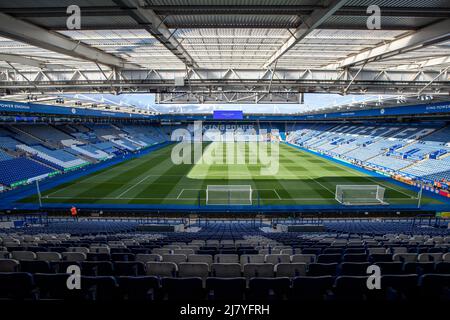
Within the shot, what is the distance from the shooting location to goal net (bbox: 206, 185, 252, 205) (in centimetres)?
1991

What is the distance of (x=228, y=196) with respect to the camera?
809 inches

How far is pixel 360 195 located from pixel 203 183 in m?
14.2

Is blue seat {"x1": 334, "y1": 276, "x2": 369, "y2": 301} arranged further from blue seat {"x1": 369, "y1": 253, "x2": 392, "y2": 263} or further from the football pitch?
the football pitch

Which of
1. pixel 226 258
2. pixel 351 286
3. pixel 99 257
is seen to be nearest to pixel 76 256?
pixel 99 257

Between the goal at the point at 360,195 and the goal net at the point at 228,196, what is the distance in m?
7.38

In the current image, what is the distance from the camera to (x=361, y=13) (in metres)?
5.15

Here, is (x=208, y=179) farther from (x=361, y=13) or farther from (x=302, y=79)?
(x=361, y=13)

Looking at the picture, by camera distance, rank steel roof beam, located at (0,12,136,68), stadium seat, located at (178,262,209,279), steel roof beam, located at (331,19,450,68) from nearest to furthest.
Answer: stadium seat, located at (178,262,209,279) → steel roof beam, located at (0,12,136,68) → steel roof beam, located at (331,19,450,68)

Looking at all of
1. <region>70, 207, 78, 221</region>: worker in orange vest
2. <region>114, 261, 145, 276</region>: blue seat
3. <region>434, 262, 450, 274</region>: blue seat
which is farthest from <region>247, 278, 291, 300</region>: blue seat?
<region>70, 207, 78, 221</region>: worker in orange vest

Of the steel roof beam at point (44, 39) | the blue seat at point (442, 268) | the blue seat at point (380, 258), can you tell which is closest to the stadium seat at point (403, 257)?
the blue seat at point (380, 258)

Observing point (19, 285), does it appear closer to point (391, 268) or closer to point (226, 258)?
point (226, 258)

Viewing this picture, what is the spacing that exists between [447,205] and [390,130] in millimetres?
25829

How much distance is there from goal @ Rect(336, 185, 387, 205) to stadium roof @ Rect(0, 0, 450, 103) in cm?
979

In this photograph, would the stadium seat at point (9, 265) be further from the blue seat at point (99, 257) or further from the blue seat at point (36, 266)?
the blue seat at point (99, 257)
